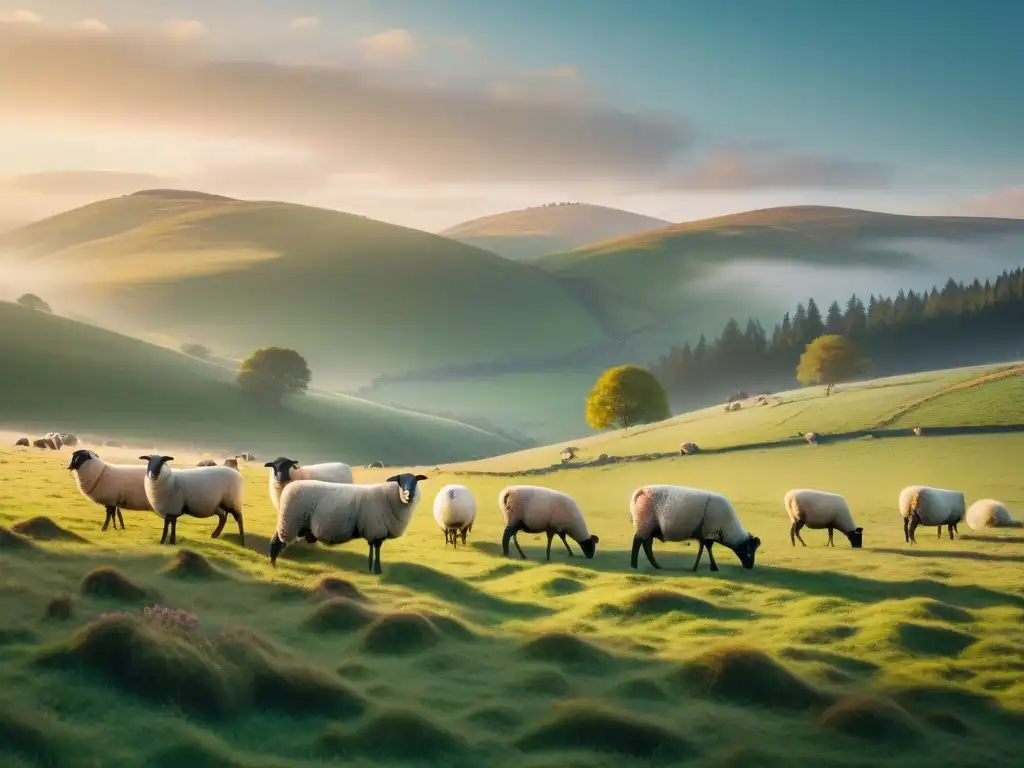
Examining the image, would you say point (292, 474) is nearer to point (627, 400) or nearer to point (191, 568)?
point (191, 568)

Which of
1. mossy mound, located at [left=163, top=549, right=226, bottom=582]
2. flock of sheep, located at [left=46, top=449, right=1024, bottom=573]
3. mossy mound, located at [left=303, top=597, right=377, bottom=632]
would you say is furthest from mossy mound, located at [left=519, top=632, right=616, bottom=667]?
mossy mound, located at [left=163, top=549, right=226, bottom=582]

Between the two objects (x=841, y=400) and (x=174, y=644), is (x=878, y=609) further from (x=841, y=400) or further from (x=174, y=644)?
(x=841, y=400)

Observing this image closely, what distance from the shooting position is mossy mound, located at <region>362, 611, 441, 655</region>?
18984mm

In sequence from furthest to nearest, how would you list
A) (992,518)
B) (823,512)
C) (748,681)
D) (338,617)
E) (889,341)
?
(889,341)
(992,518)
(823,512)
(338,617)
(748,681)

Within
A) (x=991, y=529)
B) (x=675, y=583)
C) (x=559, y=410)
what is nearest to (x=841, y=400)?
(x=991, y=529)

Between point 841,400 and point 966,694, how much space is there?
6102cm

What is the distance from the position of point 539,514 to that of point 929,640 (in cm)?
1265

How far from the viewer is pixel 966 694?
58.4ft

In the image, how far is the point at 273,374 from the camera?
125m

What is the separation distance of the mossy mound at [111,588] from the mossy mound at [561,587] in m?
9.73

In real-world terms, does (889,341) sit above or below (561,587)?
above

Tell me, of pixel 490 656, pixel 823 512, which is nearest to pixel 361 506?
pixel 490 656

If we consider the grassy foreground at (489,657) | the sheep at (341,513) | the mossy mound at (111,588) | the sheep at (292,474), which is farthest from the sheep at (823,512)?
the mossy mound at (111,588)

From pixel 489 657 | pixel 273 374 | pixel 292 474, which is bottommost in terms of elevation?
pixel 489 657
